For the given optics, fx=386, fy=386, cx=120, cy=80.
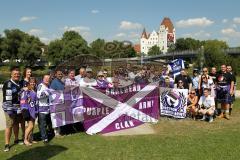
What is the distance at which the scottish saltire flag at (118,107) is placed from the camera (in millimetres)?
10680

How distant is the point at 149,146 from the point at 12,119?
3.23m

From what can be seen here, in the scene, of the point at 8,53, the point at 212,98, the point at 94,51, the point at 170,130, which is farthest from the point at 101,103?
the point at 94,51

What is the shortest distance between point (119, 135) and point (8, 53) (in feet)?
280

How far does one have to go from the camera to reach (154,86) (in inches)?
484

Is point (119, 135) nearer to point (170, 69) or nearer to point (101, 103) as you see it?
point (101, 103)

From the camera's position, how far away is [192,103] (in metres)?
12.9

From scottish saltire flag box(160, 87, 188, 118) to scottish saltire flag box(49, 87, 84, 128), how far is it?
3.39 metres

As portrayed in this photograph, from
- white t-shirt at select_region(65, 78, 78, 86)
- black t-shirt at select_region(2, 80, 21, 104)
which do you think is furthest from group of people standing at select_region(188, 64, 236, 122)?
black t-shirt at select_region(2, 80, 21, 104)

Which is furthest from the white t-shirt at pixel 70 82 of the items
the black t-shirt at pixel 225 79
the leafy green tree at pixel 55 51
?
the leafy green tree at pixel 55 51

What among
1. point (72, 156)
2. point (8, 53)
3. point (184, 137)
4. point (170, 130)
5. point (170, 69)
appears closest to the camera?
point (72, 156)

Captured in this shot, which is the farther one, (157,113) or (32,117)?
(157,113)

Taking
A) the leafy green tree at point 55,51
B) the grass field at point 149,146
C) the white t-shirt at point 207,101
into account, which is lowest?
the grass field at point 149,146

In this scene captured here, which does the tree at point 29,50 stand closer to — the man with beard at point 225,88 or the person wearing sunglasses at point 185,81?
the person wearing sunglasses at point 185,81

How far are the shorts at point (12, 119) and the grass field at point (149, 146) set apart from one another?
1.96 ft
